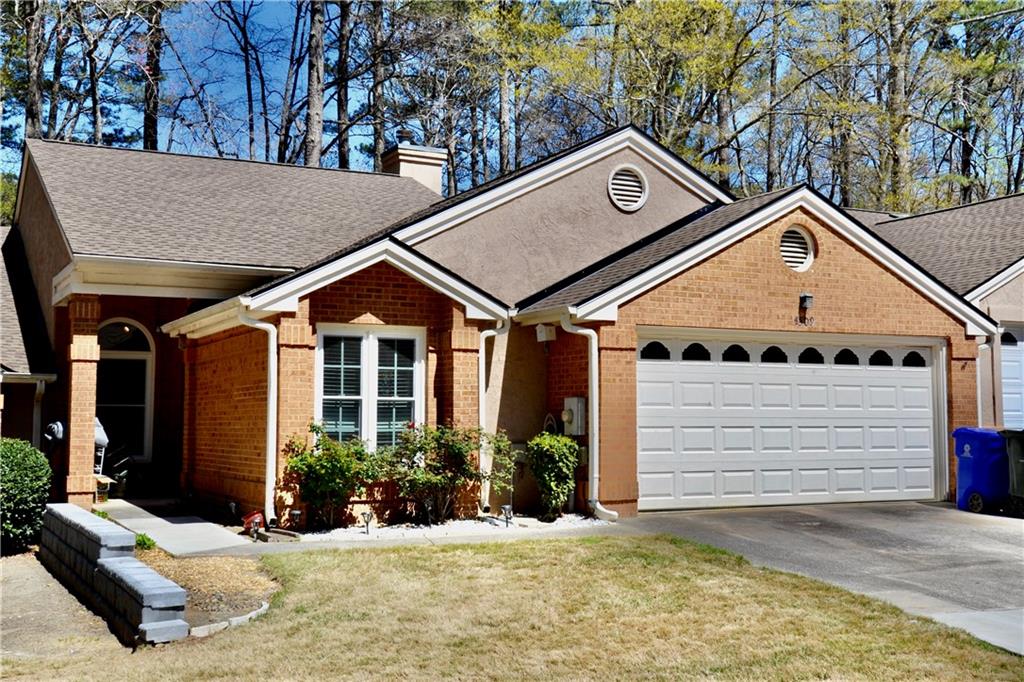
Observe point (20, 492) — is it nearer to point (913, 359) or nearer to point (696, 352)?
point (696, 352)

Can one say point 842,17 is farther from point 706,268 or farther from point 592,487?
point 592,487

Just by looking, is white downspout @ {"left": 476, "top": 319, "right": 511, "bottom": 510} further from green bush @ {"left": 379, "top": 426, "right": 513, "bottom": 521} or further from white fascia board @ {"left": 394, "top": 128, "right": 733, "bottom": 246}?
white fascia board @ {"left": 394, "top": 128, "right": 733, "bottom": 246}

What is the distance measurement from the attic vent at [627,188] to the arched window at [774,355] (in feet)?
10.3

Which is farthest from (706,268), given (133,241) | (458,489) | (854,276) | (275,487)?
(133,241)

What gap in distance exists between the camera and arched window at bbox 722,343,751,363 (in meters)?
14.8

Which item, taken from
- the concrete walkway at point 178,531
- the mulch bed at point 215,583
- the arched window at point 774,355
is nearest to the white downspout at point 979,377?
the arched window at point 774,355

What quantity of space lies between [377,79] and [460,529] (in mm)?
21971

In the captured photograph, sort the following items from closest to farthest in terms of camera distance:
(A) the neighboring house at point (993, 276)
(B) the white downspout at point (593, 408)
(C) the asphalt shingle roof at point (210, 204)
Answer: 1. (B) the white downspout at point (593, 408)
2. (C) the asphalt shingle roof at point (210, 204)
3. (A) the neighboring house at point (993, 276)

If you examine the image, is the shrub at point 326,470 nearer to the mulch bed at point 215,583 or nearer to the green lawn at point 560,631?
the mulch bed at point 215,583

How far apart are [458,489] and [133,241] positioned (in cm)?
580

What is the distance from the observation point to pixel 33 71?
26.5 m

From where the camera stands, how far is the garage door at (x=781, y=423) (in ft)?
46.9

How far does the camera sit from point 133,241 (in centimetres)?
1459

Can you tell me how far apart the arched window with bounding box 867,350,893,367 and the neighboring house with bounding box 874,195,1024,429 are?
171 centimetres
